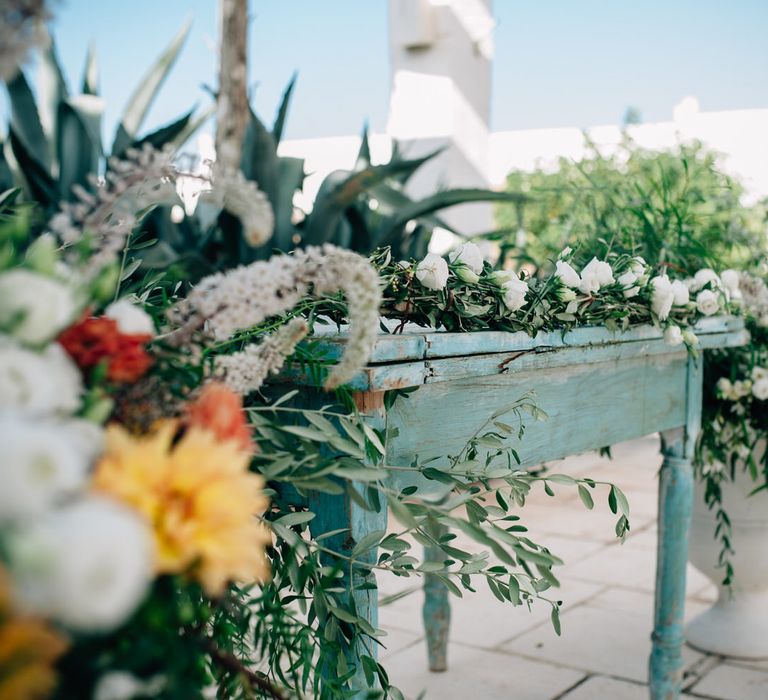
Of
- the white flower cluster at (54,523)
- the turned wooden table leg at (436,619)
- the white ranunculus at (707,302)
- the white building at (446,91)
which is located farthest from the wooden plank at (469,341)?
the white building at (446,91)

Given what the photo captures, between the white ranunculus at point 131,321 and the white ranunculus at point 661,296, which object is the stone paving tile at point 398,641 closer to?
the white ranunculus at point 661,296

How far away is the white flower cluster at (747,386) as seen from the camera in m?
1.78

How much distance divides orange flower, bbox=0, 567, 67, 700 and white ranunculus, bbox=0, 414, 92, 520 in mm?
27

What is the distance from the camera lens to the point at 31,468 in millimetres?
334

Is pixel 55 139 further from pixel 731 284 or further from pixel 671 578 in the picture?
pixel 671 578

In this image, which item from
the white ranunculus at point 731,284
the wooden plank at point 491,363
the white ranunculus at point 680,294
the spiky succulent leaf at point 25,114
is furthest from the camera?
the spiky succulent leaf at point 25,114

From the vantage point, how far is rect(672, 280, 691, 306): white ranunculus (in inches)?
54.9

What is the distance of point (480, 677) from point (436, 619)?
0.17m

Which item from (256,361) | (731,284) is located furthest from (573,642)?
(256,361)

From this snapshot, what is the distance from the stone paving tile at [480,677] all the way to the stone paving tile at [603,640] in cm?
6

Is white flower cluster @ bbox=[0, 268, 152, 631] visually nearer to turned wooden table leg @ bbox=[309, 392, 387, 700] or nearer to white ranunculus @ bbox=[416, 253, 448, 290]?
turned wooden table leg @ bbox=[309, 392, 387, 700]

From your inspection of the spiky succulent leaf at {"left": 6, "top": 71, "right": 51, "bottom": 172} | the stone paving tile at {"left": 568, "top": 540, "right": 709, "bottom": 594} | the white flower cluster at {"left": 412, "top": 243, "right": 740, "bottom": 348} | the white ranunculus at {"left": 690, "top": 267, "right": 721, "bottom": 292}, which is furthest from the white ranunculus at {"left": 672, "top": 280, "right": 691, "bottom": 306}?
the spiky succulent leaf at {"left": 6, "top": 71, "right": 51, "bottom": 172}

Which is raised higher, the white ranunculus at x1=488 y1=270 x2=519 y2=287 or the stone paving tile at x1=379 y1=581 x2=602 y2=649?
the white ranunculus at x1=488 y1=270 x2=519 y2=287

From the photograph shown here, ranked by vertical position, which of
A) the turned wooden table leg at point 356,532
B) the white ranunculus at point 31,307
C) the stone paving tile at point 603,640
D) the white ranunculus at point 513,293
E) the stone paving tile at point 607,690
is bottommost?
the stone paving tile at point 603,640
